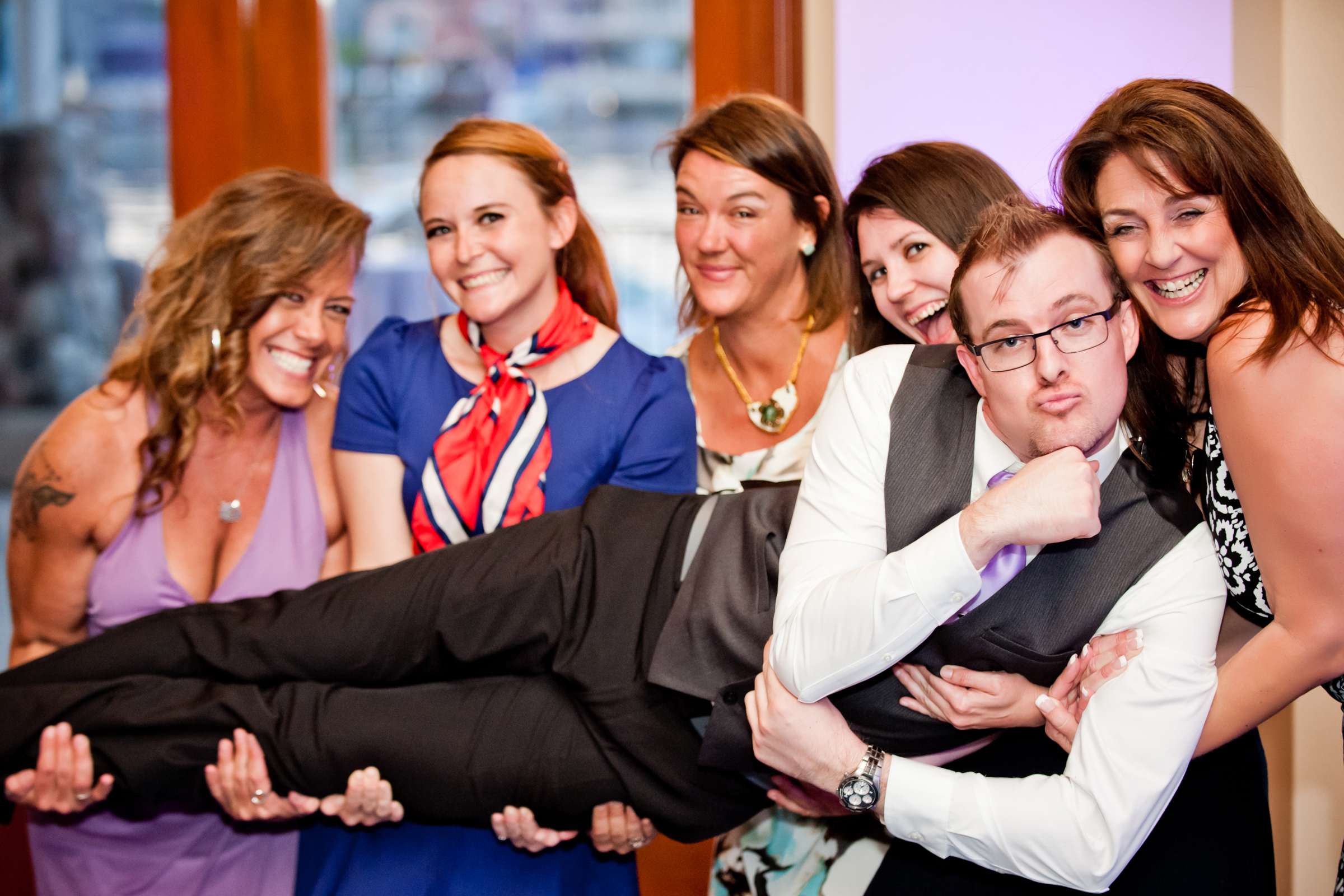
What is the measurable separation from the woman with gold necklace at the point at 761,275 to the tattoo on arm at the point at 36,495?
49.1 inches

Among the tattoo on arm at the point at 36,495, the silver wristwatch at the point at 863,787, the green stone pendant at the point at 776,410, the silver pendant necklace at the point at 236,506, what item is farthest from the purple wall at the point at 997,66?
the tattoo on arm at the point at 36,495

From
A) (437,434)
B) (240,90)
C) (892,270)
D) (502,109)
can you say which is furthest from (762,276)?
(240,90)

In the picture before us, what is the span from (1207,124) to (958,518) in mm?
603

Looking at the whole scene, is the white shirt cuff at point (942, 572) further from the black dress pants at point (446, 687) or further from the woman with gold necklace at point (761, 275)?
the woman with gold necklace at point (761, 275)

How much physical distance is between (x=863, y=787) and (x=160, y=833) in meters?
1.30

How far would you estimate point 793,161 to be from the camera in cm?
237

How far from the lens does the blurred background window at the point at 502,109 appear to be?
341cm

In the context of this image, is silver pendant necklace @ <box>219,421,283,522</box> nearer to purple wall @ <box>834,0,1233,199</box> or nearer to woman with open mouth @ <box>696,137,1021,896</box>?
woman with open mouth @ <box>696,137,1021,896</box>

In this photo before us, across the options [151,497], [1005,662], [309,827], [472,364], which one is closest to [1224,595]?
[1005,662]

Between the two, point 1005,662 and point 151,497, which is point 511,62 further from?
point 1005,662

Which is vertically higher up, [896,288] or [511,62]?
[511,62]

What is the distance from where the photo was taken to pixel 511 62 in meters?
3.45

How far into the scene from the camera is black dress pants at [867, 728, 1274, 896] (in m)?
1.70

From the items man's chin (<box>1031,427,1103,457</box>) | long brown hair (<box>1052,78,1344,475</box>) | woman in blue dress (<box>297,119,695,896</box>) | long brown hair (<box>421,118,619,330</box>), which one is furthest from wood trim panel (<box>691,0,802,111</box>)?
man's chin (<box>1031,427,1103,457</box>)
